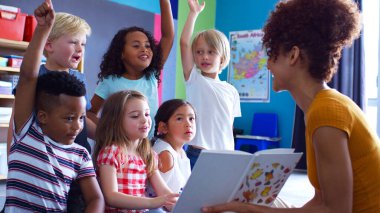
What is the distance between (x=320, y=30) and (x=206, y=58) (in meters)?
1.26

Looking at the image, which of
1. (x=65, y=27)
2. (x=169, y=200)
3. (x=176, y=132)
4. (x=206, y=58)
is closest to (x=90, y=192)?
(x=169, y=200)

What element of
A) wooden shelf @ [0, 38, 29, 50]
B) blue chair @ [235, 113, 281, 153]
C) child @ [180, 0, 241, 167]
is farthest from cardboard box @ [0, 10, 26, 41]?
blue chair @ [235, 113, 281, 153]

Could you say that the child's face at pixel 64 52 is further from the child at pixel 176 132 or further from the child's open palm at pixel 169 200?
the child's open palm at pixel 169 200

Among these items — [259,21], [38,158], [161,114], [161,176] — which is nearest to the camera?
[38,158]

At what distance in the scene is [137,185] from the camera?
5.03ft

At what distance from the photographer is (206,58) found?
2.30 m

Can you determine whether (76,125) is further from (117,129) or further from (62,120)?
(117,129)

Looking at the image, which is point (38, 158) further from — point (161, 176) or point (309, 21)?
point (309, 21)

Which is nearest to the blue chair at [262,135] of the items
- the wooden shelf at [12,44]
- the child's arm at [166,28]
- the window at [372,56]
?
the window at [372,56]

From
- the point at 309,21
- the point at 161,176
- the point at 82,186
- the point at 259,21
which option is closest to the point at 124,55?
the point at 161,176

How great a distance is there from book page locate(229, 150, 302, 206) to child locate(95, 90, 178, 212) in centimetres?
36

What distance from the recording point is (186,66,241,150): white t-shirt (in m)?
2.26

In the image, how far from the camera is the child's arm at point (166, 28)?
7.09 feet

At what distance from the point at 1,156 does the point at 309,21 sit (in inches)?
122
